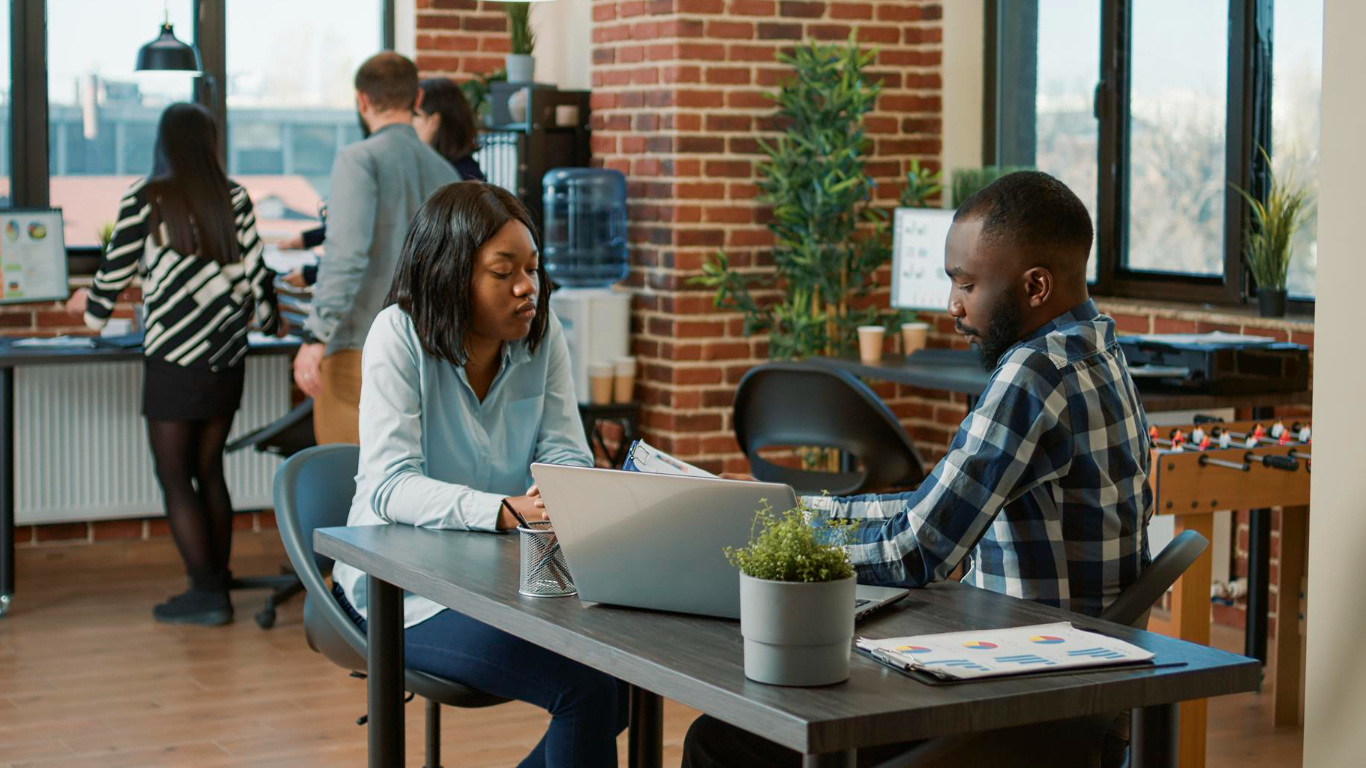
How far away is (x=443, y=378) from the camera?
2664 mm

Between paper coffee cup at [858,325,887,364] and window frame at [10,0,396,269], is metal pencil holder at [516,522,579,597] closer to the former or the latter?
paper coffee cup at [858,325,887,364]

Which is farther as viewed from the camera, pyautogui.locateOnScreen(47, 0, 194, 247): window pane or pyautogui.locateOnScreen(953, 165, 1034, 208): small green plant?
pyautogui.locateOnScreen(47, 0, 194, 247): window pane

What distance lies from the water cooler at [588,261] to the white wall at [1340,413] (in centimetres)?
348

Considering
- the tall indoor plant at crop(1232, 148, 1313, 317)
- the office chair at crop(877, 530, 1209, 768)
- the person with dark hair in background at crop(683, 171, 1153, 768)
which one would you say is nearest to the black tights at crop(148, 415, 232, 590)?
the tall indoor plant at crop(1232, 148, 1313, 317)

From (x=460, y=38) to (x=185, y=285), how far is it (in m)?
1.82

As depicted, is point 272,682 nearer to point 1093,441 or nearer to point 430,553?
point 430,553

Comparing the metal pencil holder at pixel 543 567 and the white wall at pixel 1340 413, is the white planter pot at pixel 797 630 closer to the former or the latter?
the metal pencil holder at pixel 543 567

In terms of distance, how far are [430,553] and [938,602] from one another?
0.70 m

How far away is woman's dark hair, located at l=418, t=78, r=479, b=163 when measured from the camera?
16.6ft

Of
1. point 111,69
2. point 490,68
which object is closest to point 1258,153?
point 490,68

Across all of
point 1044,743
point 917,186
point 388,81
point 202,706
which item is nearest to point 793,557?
point 1044,743

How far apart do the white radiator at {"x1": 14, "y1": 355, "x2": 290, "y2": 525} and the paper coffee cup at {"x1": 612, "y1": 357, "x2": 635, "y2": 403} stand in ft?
3.92

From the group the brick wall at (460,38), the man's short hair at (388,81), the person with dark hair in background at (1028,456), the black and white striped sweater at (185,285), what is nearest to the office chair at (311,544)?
the person with dark hair in background at (1028,456)

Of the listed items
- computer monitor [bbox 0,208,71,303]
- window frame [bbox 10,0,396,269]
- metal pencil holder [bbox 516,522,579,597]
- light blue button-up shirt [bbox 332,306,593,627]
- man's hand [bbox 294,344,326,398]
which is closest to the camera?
metal pencil holder [bbox 516,522,579,597]
